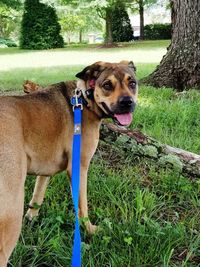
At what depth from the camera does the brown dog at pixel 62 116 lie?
274 cm

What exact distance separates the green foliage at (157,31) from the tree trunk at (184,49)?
30.2 meters

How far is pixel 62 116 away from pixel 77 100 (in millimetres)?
156

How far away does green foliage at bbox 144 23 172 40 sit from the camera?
37.0 meters

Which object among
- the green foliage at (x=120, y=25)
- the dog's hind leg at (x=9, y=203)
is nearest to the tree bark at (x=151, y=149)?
the dog's hind leg at (x=9, y=203)

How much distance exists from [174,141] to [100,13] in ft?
102

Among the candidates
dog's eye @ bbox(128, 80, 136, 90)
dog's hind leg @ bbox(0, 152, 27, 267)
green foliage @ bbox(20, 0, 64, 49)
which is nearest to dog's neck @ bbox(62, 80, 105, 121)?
dog's eye @ bbox(128, 80, 136, 90)

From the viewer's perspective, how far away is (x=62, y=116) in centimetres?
307

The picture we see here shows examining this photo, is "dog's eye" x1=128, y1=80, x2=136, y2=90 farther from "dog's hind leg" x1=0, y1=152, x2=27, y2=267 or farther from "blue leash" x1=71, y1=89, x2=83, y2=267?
"dog's hind leg" x1=0, y1=152, x2=27, y2=267

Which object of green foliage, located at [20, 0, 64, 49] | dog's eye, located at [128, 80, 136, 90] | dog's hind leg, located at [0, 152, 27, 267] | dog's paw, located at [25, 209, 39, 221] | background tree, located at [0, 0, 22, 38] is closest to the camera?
dog's hind leg, located at [0, 152, 27, 267]

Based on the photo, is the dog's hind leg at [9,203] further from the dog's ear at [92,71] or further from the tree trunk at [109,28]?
the tree trunk at [109,28]

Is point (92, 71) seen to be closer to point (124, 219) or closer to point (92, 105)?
point (92, 105)

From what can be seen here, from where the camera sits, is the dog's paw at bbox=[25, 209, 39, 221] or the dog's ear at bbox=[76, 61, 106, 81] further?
the dog's paw at bbox=[25, 209, 39, 221]

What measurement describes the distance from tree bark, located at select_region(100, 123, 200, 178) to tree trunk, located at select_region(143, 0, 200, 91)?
373cm

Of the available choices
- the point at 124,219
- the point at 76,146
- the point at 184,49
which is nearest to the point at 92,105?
the point at 76,146
